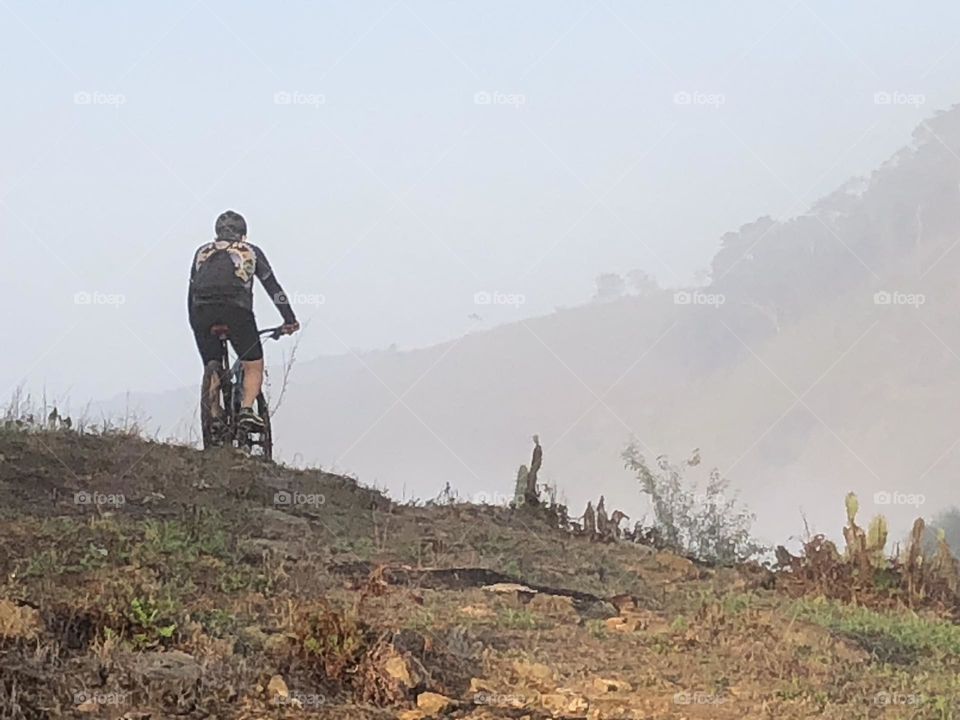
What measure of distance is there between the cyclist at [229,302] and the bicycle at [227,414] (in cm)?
3

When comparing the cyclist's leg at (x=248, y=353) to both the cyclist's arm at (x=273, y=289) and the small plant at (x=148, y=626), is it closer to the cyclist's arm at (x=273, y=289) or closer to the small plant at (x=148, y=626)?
the cyclist's arm at (x=273, y=289)

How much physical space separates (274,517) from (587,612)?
267cm

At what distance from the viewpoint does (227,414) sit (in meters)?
9.84

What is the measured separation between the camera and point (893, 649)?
590cm

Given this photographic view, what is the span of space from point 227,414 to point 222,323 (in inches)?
31.8

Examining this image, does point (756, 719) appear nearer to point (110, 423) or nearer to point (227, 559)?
point (227, 559)

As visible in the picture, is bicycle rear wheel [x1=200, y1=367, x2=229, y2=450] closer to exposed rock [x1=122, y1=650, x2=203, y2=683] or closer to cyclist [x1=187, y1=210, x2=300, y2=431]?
cyclist [x1=187, y1=210, x2=300, y2=431]

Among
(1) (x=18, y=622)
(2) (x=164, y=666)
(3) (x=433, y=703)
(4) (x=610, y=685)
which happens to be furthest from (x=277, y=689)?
(4) (x=610, y=685)

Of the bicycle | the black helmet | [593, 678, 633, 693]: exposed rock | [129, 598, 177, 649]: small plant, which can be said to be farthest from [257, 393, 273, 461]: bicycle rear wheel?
[593, 678, 633, 693]: exposed rock

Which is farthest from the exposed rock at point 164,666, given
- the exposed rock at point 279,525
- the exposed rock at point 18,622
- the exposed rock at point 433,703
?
the exposed rock at point 279,525

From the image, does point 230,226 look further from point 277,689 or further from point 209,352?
point 277,689

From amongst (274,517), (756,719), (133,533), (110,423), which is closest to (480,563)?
(274,517)

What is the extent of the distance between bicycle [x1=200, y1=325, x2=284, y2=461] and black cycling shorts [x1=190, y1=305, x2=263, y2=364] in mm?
48

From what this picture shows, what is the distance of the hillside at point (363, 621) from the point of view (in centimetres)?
436
